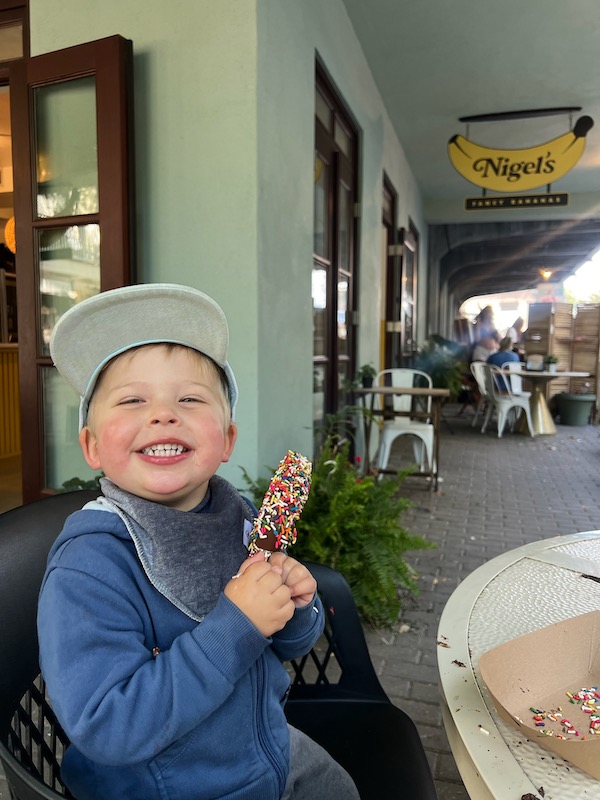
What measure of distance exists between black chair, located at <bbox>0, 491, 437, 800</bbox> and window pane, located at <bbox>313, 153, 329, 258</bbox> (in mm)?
3136

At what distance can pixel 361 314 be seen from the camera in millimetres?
5320

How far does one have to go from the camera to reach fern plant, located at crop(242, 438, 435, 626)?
247 cm

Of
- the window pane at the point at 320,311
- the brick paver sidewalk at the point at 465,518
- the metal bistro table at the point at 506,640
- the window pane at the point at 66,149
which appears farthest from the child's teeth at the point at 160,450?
the window pane at the point at 320,311

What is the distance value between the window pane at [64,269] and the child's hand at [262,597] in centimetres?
246

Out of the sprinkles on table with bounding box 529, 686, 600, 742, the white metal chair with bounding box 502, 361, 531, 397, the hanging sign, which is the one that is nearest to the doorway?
the sprinkles on table with bounding box 529, 686, 600, 742

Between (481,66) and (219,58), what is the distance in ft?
12.4

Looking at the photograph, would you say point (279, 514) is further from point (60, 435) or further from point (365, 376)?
point (365, 376)

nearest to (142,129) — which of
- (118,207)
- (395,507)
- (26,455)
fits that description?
(118,207)

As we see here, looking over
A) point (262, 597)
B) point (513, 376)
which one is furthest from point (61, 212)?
point (513, 376)

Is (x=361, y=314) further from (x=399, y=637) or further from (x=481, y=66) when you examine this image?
(x=399, y=637)

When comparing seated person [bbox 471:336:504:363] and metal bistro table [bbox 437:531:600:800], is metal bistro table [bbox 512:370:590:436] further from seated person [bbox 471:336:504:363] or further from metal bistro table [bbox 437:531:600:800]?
metal bistro table [bbox 437:531:600:800]

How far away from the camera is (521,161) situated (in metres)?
5.85

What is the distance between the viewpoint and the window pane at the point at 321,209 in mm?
4055

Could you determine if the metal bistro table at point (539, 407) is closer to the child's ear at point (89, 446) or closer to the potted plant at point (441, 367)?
the potted plant at point (441, 367)
